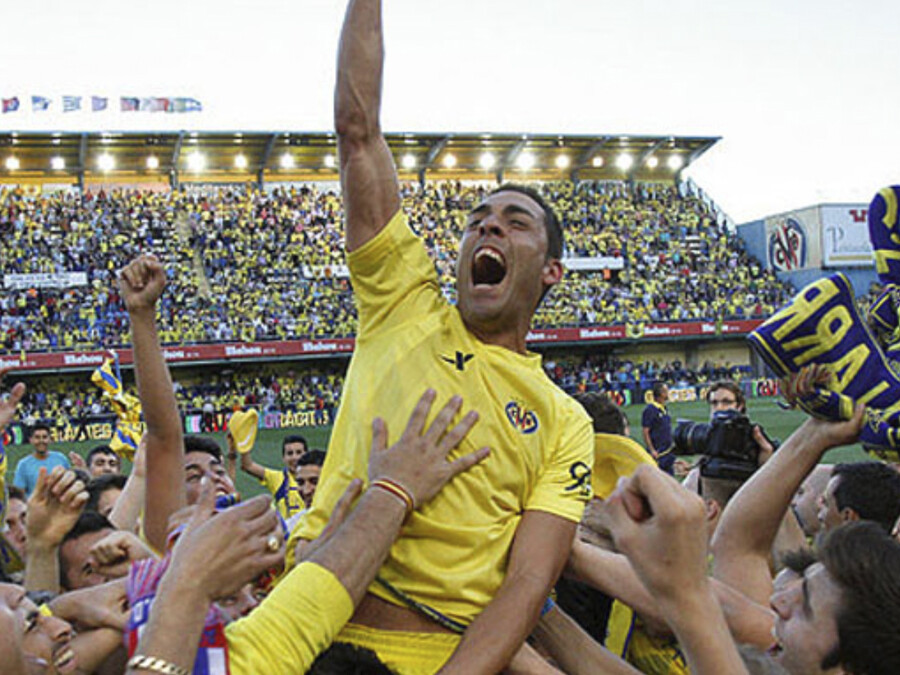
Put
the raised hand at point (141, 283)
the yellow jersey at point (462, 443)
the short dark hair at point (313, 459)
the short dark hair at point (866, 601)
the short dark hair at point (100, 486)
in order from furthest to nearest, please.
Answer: the short dark hair at point (313, 459) → the short dark hair at point (100, 486) → the raised hand at point (141, 283) → the yellow jersey at point (462, 443) → the short dark hair at point (866, 601)

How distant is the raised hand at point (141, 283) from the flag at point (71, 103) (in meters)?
53.4

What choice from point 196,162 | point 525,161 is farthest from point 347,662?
point 525,161

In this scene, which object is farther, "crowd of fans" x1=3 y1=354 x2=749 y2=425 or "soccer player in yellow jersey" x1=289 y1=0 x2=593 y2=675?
"crowd of fans" x1=3 y1=354 x2=749 y2=425

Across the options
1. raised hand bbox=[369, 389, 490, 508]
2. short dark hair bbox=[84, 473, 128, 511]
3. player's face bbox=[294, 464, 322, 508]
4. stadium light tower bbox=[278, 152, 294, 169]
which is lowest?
player's face bbox=[294, 464, 322, 508]

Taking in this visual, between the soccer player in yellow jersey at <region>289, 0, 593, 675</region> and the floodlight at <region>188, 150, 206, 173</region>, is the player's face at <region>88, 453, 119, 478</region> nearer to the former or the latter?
the soccer player in yellow jersey at <region>289, 0, 593, 675</region>

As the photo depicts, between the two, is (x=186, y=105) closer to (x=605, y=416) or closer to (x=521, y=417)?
(x=605, y=416)

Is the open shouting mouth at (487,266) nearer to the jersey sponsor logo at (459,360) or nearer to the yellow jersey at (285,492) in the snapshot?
the jersey sponsor logo at (459,360)

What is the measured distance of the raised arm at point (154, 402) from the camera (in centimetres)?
310

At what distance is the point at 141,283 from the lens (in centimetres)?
309

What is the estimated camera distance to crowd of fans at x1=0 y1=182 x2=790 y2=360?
1444 inches

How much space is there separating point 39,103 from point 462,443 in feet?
179

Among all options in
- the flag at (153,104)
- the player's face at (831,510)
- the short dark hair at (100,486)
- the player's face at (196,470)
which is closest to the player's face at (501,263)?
the player's face at (831,510)

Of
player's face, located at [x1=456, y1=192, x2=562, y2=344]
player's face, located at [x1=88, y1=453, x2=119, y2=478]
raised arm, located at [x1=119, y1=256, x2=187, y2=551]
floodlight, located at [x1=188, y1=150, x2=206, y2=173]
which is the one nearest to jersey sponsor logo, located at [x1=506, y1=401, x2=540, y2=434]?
player's face, located at [x1=456, y1=192, x2=562, y2=344]

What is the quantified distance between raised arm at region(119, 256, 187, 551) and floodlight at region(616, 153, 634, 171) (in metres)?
50.6
